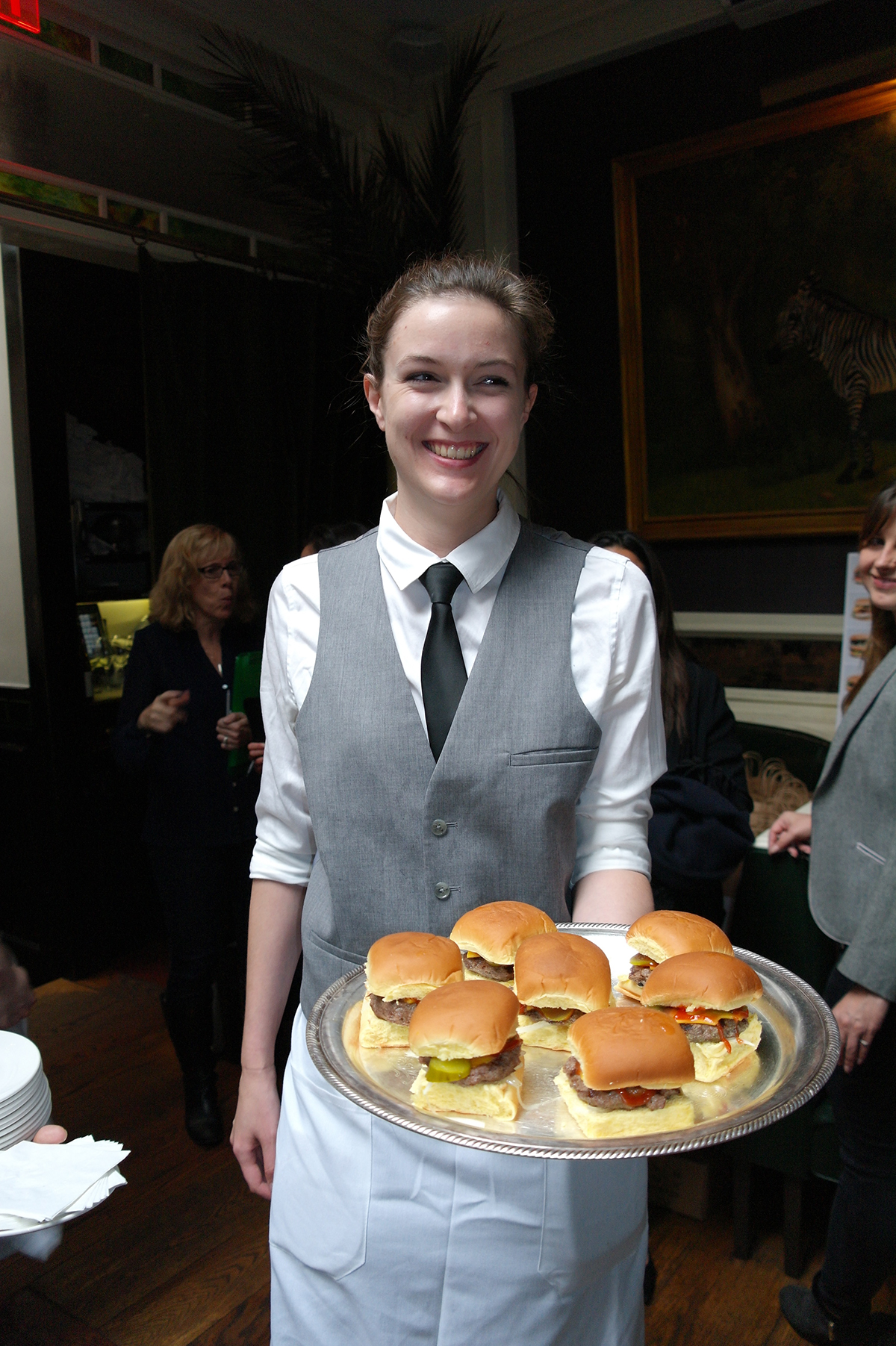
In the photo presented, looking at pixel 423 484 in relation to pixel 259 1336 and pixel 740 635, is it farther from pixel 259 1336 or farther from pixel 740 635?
pixel 740 635

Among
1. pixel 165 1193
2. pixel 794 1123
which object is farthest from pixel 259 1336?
pixel 794 1123

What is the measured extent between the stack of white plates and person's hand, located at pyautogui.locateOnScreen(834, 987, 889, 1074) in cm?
130

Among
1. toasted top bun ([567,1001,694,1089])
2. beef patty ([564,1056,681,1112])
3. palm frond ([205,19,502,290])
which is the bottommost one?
beef patty ([564,1056,681,1112])

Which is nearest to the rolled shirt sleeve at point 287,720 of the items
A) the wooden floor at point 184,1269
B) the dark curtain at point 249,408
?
the wooden floor at point 184,1269

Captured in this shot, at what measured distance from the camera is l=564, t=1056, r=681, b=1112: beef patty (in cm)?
94

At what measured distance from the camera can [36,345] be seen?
11.5 feet

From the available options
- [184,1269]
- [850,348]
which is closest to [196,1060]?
[184,1269]

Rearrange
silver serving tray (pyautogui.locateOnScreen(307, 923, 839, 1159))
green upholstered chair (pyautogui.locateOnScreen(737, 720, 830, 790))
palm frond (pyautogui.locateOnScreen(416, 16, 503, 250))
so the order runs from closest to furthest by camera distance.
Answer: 1. silver serving tray (pyautogui.locateOnScreen(307, 923, 839, 1159))
2. green upholstered chair (pyautogui.locateOnScreen(737, 720, 830, 790))
3. palm frond (pyautogui.locateOnScreen(416, 16, 503, 250))

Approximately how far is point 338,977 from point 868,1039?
1090mm

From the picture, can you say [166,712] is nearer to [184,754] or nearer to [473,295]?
[184,754]

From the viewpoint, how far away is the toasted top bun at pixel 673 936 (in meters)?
1.11

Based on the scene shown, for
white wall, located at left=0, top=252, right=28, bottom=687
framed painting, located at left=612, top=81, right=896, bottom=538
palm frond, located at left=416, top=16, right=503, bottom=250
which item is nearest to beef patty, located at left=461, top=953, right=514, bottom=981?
white wall, located at left=0, top=252, right=28, bottom=687

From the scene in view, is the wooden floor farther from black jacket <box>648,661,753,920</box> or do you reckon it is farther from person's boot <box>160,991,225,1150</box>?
black jacket <box>648,661,753,920</box>

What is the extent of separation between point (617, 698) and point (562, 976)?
0.34 metres
